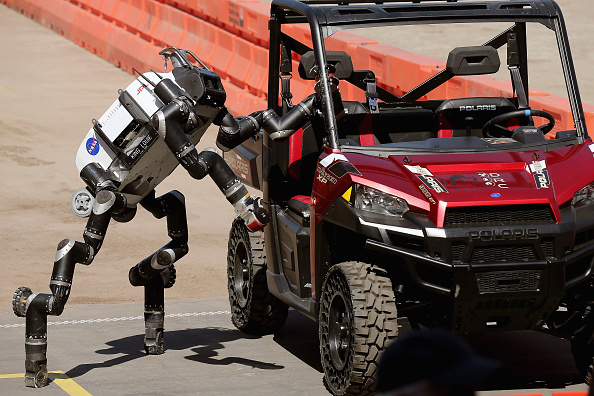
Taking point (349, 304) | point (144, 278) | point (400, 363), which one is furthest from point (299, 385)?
point (400, 363)

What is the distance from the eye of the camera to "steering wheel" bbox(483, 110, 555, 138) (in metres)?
7.14

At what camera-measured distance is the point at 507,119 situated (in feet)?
23.9

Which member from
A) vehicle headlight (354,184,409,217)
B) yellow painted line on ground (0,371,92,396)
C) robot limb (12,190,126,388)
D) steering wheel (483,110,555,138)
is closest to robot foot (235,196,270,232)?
vehicle headlight (354,184,409,217)

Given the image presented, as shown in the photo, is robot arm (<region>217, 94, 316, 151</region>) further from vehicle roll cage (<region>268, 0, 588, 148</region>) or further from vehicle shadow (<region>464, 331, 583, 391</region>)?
vehicle shadow (<region>464, 331, 583, 391</region>)

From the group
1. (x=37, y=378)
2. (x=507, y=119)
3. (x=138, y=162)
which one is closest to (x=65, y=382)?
(x=37, y=378)

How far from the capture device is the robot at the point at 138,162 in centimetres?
693

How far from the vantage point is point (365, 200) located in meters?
6.45

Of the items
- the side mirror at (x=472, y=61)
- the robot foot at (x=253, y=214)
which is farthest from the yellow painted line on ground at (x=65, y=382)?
the side mirror at (x=472, y=61)

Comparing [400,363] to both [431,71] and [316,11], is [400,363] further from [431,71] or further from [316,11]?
[431,71]

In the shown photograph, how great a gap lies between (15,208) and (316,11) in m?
6.57

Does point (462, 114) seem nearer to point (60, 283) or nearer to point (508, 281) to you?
point (508, 281)

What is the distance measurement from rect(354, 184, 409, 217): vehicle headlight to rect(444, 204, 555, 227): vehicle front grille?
0.89ft

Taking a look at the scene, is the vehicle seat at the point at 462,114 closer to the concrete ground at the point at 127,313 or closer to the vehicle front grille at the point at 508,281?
the concrete ground at the point at 127,313

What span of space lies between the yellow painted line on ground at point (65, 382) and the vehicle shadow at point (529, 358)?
7.76 ft
